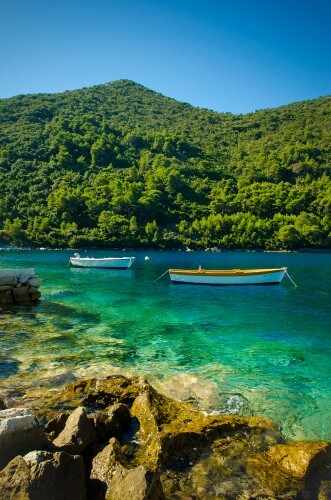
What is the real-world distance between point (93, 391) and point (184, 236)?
328 feet

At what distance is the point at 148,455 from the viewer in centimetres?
604

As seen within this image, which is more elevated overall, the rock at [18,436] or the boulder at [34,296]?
the rock at [18,436]

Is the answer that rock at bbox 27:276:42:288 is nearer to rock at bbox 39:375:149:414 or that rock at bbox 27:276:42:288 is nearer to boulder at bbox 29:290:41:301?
boulder at bbox 29:290:41:301

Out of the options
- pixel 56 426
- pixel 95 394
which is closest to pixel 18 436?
pixel 56 426

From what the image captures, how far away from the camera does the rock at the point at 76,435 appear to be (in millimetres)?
5235

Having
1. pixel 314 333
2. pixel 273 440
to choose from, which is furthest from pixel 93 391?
pixel 314 333

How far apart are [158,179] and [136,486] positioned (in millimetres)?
132771

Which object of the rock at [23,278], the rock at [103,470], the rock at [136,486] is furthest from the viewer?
the rock at [23,278]

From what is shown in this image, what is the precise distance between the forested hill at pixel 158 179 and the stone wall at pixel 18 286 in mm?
78690

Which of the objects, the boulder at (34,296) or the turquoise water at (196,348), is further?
the boulder at (34,296)

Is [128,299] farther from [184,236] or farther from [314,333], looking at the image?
[184,236]

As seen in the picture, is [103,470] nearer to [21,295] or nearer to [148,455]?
[148,455]

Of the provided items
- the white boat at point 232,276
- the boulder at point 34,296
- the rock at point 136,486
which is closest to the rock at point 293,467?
the rock at point 136,486

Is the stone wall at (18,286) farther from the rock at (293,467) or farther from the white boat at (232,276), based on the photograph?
the rock at (293,467)
